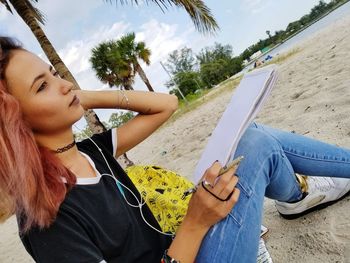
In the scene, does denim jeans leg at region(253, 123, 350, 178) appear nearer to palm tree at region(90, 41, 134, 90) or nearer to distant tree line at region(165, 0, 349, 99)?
palm tree at region(90, 41, 134, 90)

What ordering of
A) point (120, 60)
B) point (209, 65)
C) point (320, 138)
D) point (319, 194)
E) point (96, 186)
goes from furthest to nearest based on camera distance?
1. point (209, 65)
2. point (120, 60)
3. point (320, 138)
4. point (319, 194)
5. point (96, 186)

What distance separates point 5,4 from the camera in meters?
3.80

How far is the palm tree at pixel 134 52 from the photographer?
65.0 ft

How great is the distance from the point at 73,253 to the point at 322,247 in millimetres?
1062

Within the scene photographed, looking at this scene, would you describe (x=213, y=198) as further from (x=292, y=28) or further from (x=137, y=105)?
(x=292, y=28)

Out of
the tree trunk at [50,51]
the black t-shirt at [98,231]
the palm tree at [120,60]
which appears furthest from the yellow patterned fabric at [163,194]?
the palm tree at [120,60]

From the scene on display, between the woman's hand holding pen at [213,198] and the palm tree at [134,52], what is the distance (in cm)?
1914

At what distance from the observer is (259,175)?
3.79 ft

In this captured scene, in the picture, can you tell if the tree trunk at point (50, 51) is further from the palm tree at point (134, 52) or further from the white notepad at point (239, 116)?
the palm tree at point (134, 52)

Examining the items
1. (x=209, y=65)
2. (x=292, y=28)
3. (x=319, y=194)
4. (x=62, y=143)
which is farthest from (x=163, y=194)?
(x=292, y=28)

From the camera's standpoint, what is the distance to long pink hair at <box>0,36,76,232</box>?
3.16 ft

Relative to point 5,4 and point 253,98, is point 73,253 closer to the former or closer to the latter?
point 253,98

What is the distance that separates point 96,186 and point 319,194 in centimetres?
103

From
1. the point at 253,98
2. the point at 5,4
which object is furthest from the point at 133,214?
the point at 5,4
